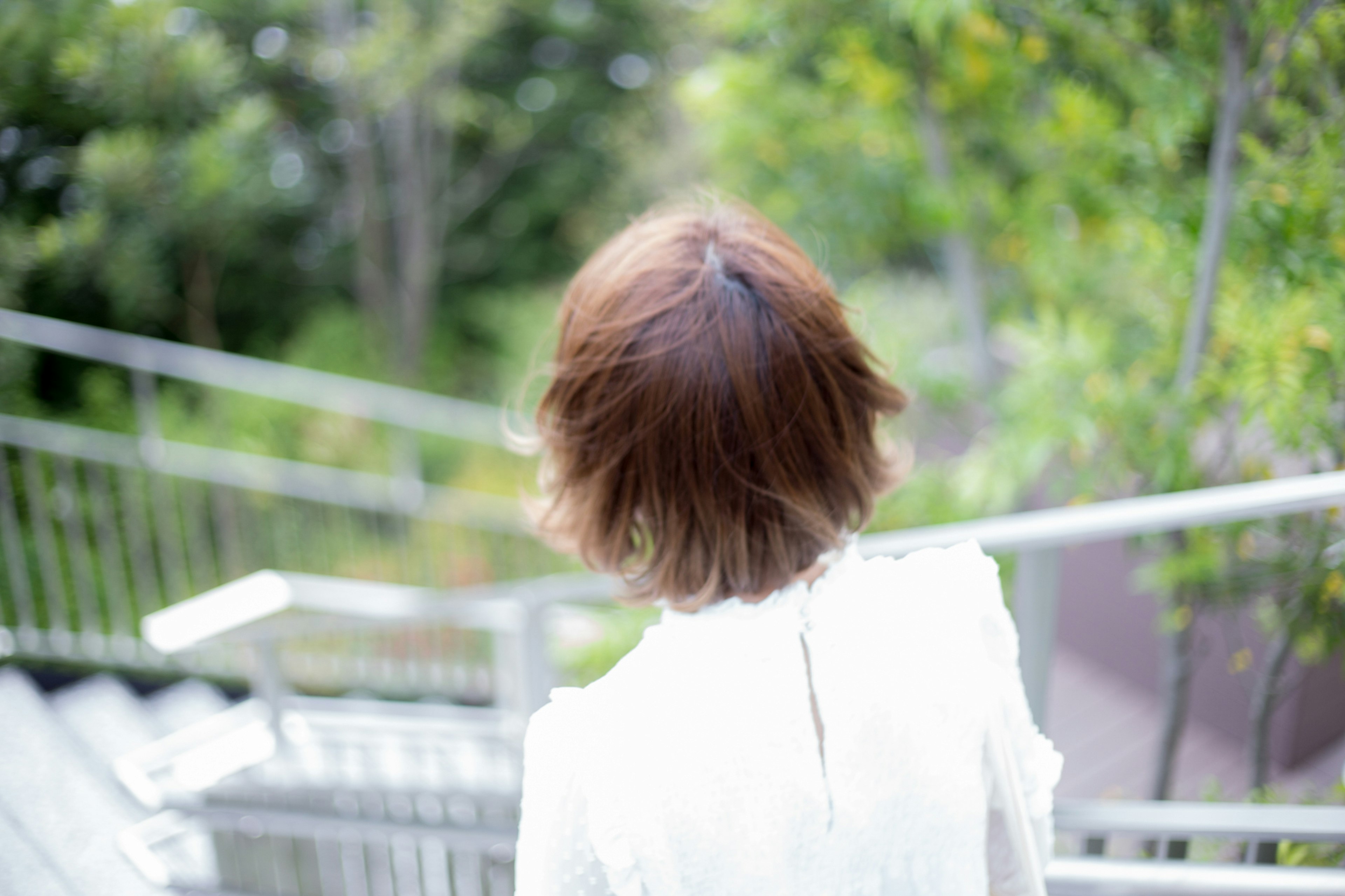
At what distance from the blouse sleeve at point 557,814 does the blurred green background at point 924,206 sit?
0.50 m

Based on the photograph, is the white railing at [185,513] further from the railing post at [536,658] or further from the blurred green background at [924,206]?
the railing post at [536,658]

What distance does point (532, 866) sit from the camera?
80 centimetres

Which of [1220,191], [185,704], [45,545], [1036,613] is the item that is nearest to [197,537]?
[45,545]

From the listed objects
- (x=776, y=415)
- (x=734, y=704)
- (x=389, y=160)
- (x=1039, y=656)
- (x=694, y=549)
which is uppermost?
(x=389, y=160)

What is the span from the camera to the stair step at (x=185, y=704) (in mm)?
3342

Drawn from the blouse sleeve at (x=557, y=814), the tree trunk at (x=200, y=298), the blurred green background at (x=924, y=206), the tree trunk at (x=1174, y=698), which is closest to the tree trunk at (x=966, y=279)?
the blurred green background at (x=924, y=206)

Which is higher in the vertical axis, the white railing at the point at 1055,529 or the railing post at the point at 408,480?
the white railing at the point at 1055,529

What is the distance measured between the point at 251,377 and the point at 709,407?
430 centimetres

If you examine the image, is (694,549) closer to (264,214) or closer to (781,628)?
(781,628)

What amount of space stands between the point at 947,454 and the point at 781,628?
4343 mm

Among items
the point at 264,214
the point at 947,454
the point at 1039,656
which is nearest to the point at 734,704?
the point at 1039,656

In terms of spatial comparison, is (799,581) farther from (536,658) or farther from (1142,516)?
(536,658)

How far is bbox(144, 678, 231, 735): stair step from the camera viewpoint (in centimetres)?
334

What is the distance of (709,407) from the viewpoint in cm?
83
